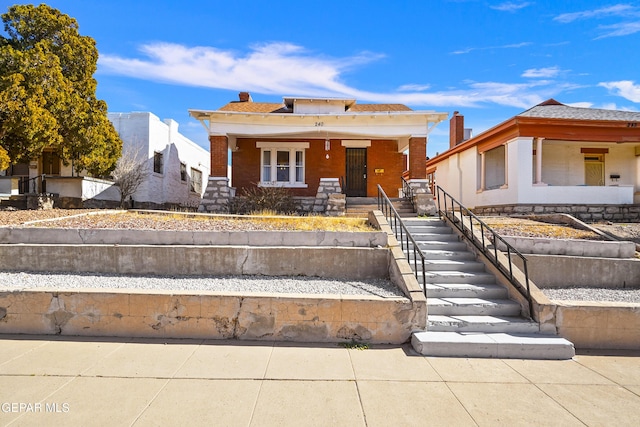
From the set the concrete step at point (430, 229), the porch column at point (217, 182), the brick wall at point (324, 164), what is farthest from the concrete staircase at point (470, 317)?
the brick wall at point (324, 164)

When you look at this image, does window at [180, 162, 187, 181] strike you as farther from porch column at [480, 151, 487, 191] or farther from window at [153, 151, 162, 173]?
porch column at [480, 151, 487, 191]

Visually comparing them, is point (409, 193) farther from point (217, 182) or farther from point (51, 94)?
point (51, 94)

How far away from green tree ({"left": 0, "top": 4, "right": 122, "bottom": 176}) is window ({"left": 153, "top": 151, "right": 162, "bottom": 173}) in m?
2.89

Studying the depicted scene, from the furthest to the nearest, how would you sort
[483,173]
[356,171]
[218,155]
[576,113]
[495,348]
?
[356,171], [483,173], [576,113], [218,155], [495,348]

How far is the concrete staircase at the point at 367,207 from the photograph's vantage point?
1237 centimetres

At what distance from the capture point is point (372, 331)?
5223 mm

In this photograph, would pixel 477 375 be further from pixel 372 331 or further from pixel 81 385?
pixel 81 385

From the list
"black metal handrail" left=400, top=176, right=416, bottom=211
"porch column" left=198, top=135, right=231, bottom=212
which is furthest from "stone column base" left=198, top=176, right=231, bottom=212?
"black metal handrail" left=400, top=176, right=416, bottom=211

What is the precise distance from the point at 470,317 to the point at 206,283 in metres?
4.43

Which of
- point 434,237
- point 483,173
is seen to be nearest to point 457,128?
point 483,173

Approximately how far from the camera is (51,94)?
12664 mm

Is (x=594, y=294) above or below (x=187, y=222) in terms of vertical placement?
below

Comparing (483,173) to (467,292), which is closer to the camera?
(467,292)

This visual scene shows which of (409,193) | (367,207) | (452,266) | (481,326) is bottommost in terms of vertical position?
(481,326)
